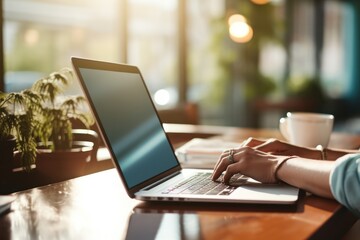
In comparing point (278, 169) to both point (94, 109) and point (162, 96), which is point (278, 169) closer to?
point (94, 109)

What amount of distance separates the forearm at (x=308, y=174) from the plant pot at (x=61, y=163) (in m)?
0.51

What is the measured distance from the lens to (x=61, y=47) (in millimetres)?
4281

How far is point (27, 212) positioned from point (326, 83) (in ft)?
32.4

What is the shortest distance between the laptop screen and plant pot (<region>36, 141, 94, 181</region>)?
0.61 feet

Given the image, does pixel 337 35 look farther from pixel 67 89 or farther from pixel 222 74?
pixel 67 89

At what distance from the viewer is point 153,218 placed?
2.75 feet

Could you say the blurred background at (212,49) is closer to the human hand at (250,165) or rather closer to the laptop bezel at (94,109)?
the laptop bezel at (94,109)

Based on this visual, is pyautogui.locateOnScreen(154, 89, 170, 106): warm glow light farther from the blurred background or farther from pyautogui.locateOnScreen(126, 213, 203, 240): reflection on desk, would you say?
pyautogui.locateOnScreen(126, 213, 203, 240): reflection on desk

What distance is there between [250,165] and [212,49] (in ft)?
16.6

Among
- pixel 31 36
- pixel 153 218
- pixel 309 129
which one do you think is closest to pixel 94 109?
pixel 153 218

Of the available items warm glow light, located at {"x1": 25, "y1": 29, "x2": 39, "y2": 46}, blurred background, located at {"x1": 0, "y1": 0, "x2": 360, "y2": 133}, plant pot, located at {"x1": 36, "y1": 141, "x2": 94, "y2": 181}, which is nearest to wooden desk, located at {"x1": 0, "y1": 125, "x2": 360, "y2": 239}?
plant pot, located at {"x1": 36, "y1": 141, "x2": 94, "y2": 181}

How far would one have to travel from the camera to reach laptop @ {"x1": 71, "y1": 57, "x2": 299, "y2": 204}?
96 centimetres

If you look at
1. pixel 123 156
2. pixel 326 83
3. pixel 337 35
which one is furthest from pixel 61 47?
pixel 337 35

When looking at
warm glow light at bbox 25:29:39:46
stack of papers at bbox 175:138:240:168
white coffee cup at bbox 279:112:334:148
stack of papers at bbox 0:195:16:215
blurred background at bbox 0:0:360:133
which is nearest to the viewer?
stack of papers at bbox 0:195:16:215
